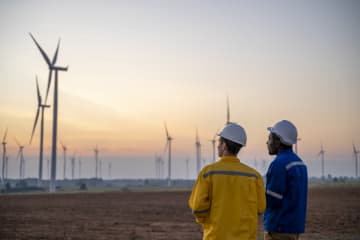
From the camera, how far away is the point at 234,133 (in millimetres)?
4496

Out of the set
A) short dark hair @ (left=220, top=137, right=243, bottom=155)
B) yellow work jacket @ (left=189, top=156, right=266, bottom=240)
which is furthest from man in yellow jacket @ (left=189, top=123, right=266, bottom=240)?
short dark hair @ (left=220, top=137, right=243, bottom=155)

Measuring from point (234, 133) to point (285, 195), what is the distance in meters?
0.87

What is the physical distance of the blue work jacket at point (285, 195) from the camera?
4789 millimetres

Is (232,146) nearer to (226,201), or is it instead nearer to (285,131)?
(226,201)

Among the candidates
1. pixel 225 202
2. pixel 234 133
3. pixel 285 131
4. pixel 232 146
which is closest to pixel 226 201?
pixel 225 202

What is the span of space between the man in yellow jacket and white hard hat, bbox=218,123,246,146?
0.22 metres

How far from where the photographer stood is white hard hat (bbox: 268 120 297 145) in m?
5.05

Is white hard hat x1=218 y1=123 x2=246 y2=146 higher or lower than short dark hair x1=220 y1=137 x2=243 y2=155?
higher

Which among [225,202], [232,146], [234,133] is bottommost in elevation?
[225,202]

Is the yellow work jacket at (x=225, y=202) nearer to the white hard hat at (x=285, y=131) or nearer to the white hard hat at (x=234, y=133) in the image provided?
the white hard hat at (x=234, y=133)

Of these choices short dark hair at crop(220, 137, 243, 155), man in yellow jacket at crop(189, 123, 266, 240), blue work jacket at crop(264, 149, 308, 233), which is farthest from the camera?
blue work jacket at crop(264, 149, 308, 233)

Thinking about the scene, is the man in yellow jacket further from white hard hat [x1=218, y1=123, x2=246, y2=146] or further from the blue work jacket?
the blue work jacket

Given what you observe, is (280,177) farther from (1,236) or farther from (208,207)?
(1,236)

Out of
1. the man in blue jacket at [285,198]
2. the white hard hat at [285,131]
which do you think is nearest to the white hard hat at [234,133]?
the man in blue jacket at [285,198]
